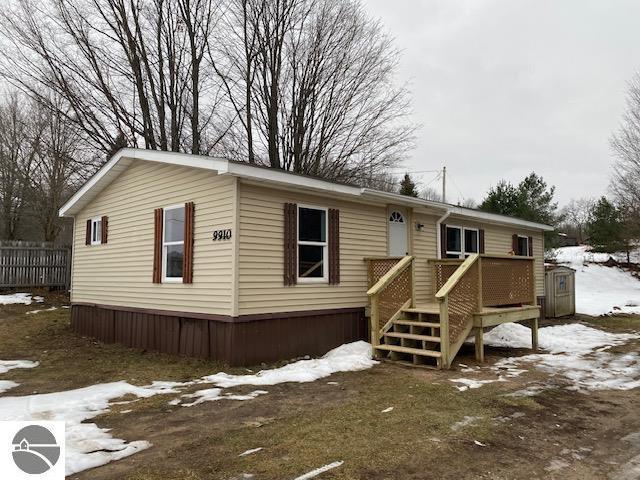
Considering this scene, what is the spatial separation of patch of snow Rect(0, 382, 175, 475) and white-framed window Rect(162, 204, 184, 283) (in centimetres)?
249

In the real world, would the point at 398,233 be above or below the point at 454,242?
above

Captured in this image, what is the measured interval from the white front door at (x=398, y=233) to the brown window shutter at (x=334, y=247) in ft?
5.49

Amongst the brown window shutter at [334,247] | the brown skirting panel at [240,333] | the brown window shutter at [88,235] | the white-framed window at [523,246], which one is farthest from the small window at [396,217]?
the brown window shutter at [88,235]

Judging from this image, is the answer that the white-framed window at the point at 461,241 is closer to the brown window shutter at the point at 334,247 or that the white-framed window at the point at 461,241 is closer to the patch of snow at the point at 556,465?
the brown window shutter at the point at 334,247

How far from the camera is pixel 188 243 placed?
25.6ft

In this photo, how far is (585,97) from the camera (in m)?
16.1

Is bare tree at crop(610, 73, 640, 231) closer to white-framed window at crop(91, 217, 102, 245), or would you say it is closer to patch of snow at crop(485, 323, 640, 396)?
patch of snow at crop(485, 323, 640, 396)

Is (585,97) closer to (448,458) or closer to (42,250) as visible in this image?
(448,458)

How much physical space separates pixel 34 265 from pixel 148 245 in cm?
962

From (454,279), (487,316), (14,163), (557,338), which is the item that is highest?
(14,163)

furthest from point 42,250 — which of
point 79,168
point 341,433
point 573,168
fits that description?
point 573,168

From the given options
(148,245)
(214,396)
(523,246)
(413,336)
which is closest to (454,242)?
(523,246)

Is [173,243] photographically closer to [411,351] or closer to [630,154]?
[411,351]

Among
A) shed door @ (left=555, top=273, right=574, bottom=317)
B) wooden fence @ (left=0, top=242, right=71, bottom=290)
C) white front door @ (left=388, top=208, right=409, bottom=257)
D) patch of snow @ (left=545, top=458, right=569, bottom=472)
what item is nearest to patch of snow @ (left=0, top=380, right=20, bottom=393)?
patch of snow @ (left=545, top=458, right=569, bottom=472)
